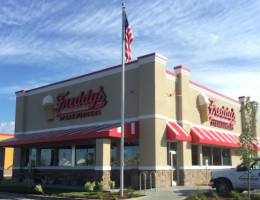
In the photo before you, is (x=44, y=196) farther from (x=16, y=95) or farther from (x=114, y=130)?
(x=16, y=95)

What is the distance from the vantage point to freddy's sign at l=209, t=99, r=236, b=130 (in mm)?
26942

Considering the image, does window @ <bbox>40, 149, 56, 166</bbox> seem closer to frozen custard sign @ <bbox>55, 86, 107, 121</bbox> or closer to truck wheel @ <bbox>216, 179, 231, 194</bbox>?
frozen custard sign @ <bbox>55, 86, 107, 121</bbox>

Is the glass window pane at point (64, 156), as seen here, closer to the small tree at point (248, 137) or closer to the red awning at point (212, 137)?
the red awning at point (212, 137)

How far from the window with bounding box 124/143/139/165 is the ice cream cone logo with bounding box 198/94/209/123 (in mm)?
6743

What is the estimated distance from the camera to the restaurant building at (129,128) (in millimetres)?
20109

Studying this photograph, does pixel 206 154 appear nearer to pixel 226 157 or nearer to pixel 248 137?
pixel 226 157

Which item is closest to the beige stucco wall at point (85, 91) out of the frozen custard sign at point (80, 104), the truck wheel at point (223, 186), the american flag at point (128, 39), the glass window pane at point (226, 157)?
the frozen custard sign at point (80, 104)

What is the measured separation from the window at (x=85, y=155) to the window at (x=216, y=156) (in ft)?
27.8

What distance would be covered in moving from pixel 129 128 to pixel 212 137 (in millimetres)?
7913

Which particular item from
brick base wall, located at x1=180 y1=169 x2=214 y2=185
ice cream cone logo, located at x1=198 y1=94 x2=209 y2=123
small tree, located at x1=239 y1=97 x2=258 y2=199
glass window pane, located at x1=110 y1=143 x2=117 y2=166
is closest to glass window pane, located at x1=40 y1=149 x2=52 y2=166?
glass window pane, located at x1=110 y1=143 x2=117 y2=166

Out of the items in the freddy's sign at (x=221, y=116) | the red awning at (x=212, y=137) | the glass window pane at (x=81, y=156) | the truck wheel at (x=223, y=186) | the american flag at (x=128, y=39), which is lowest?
the truck wheel at (x=223, y=186)

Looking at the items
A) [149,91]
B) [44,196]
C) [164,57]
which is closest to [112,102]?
[149,91]

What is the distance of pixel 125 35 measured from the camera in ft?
55.5

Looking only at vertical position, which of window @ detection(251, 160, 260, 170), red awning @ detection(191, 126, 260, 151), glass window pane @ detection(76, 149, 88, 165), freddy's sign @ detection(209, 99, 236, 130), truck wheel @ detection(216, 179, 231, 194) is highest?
freddy's sign @ detection(209, 99, 236, 130)
